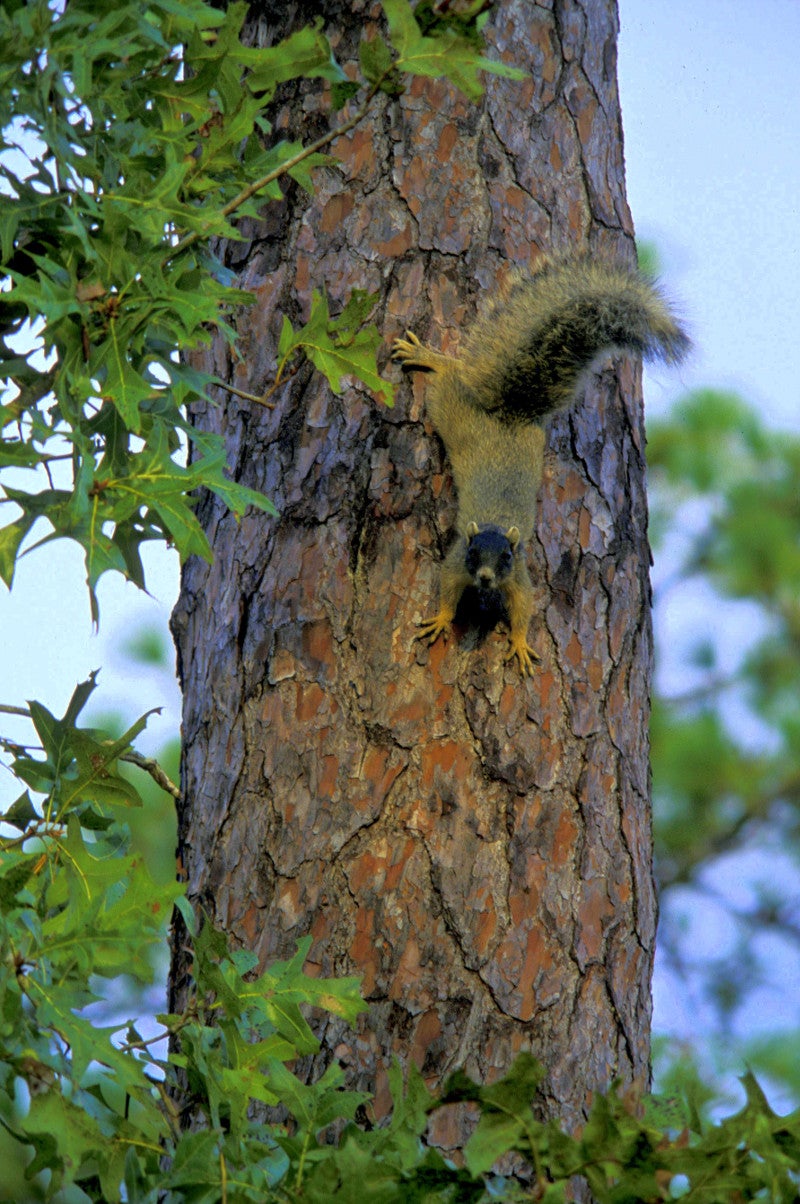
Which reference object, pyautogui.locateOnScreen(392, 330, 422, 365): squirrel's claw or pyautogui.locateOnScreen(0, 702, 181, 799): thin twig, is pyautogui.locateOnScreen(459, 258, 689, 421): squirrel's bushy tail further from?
pyautogui.locateOnScreen(0, 702, 181, 799): thin twig

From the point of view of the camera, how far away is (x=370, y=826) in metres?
2.29

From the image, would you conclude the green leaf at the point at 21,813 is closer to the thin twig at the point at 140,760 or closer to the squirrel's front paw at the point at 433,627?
the thin twig at the point at 140,760

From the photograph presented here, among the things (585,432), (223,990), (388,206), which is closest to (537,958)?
(223,990)

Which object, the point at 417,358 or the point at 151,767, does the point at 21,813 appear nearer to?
the point at 151,767

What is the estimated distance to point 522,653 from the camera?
243 cm

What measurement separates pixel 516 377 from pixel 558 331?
0.14 meters

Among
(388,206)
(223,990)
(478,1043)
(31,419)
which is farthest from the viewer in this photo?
(388,206)

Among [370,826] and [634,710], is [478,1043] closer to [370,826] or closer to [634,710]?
[370,826]

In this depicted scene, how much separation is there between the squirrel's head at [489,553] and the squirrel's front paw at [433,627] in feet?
0.36

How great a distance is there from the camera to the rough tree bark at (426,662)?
224 centimetres

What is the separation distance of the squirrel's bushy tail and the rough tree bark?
71 millimetres

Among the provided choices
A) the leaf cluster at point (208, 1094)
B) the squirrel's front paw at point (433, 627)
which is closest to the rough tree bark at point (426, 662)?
the squirrel's front paw at point (433, 627)

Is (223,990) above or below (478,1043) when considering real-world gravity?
below

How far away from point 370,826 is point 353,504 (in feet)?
2.04
